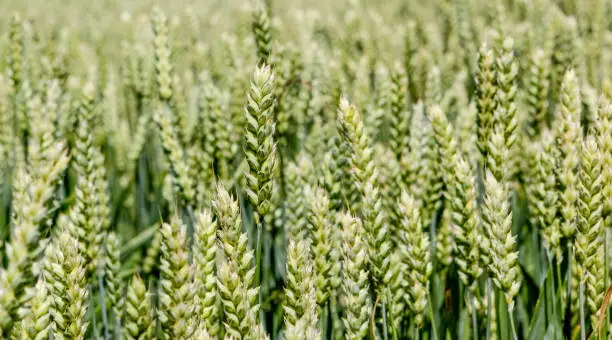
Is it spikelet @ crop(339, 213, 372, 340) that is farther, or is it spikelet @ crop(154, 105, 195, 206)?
spikelet @ crop(154, 105, 195, 206)

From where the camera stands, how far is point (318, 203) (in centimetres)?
136

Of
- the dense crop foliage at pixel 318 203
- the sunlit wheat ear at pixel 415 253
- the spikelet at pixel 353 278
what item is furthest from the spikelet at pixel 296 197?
the spikelet at pixel 353 278

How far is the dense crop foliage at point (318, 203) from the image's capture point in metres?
1.18

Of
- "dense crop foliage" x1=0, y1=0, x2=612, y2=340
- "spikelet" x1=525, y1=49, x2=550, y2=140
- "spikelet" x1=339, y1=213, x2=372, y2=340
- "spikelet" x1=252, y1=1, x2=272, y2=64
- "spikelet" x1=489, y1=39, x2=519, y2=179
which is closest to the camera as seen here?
"dense crop foliage" x1=0, y1=0, x2=612, y2=340

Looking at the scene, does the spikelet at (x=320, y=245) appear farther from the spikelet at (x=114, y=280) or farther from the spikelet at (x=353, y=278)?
the spikelet at (x=114, y=280)

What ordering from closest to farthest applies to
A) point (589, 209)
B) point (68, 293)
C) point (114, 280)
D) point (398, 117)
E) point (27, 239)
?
point (27, 239) → point (68, 293) → point (589, 209) → point (114, 280) → point (398, 117)

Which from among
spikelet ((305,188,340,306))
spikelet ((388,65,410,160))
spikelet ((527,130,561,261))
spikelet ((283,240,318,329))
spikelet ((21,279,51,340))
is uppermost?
spikelet ((388,65,410,160))

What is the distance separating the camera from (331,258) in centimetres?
151

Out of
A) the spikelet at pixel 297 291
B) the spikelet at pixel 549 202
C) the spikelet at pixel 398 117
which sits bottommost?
the spikelet at pixel 297 291

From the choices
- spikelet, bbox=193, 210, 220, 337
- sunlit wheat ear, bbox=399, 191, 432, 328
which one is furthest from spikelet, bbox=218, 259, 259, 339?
sunlit wheat ear, bbox=399, 191, 432, 328

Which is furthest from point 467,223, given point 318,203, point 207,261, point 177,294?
point 177,294

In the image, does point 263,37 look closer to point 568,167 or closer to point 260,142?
point 260,142

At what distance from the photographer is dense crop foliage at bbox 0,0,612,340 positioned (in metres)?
1.18

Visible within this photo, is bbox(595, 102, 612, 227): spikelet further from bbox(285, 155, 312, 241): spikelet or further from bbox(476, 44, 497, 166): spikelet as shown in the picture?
bbox(285, 155, 312, 241): spikelet
